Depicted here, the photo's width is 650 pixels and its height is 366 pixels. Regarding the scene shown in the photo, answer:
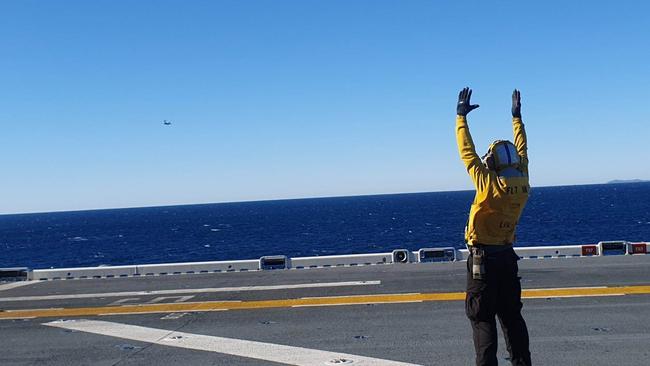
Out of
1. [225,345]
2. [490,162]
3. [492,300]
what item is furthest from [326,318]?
[490,162]

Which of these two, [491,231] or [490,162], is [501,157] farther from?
[491,231]

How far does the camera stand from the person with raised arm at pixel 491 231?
4941 mm

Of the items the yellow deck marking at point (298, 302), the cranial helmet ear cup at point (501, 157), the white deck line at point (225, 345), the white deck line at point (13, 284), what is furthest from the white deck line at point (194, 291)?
the cranial helmet ear cup at point (501, 157)

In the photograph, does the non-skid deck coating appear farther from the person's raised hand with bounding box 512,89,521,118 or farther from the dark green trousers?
the person's raised hand with bounding box 512,89,521,118

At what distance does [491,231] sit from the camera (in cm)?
507

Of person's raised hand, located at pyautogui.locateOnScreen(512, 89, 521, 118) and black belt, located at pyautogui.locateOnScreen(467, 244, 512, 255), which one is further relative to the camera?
person's raised hand, located at pyautogui.locateOnScreen(512, 89, 521, 118)

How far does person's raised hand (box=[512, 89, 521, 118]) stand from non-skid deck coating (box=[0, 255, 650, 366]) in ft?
10.0

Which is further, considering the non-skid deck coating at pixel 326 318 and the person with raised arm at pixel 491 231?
the non-skid deck coating at pixel 326 318

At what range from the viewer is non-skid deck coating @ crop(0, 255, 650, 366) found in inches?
295

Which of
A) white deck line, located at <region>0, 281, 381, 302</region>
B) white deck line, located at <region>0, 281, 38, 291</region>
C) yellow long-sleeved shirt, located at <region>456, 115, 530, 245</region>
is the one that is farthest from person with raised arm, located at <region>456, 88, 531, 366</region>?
white deck line, located at <region>0, 281, 38, 291</region>

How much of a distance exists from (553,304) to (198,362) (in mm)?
6344

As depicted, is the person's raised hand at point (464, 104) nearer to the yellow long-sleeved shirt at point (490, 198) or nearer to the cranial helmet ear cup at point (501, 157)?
the yellow long-sleeved shirt at point (490, 198)

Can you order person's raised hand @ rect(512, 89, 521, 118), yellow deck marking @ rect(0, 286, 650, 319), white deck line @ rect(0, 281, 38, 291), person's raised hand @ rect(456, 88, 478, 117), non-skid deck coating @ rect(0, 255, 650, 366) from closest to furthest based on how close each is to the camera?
person's raised hand @ rect(456, 88, 478, 117)
person's raised hand @ rect(512, 89, 521, 118)
non-skid deck coating @ rect(0, 255, 650, 366)
yellow deck marking @ rect(0, 286, 650, 319)
white deck line @ rect(0, 281, 38, 291)

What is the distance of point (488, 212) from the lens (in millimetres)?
5047
